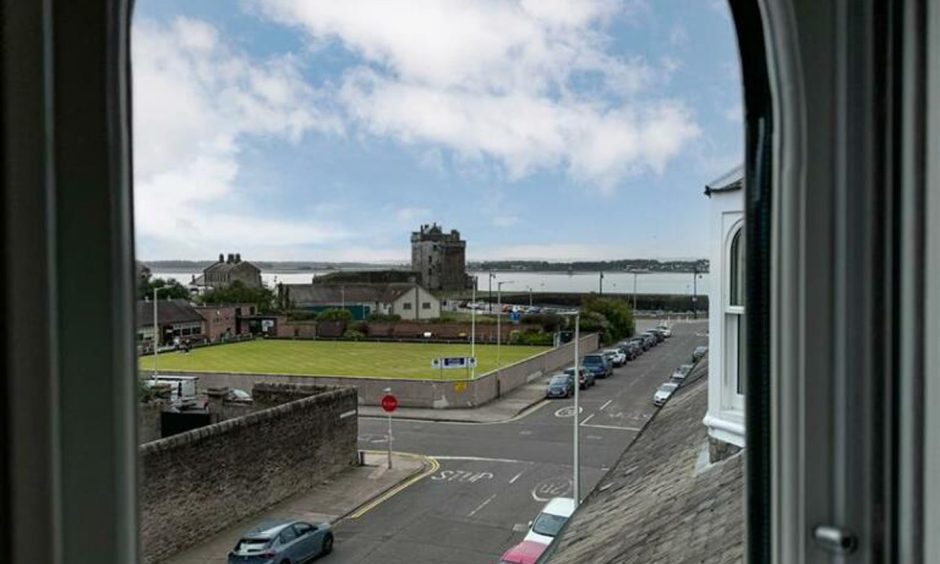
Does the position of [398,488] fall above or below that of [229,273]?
below

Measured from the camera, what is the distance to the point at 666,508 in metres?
2.36

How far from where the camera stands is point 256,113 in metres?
1.01

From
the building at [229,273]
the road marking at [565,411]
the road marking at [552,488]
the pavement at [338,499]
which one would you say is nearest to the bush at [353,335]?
the pavement at [338,499]

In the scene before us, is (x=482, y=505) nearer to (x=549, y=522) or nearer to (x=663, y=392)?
(x=549, y=522)

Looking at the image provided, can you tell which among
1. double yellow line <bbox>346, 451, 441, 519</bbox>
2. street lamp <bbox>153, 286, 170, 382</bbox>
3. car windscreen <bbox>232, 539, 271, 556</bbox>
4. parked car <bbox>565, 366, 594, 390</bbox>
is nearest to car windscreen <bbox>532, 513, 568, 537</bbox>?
double yellow line <bbox>346, 451, 441, 519</bbox>

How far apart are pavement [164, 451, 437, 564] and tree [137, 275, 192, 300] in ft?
2.94

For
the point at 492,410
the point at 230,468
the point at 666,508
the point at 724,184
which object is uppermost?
the point at 724,184

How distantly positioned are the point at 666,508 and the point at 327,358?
66.0 inches

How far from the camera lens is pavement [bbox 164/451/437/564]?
5.45 ft

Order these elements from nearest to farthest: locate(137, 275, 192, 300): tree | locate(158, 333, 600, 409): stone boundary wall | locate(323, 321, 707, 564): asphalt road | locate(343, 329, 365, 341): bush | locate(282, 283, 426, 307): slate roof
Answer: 1. locate(137, 275, 192, 300): tree
2. locate(282, 283, 426, 307): slate roof
3. locate(343, 329, 365, 341): bush
4. locate(323, 321, 707, 564): asphalt road
5. locate(158, 333, 600, 409): stone boundary wall

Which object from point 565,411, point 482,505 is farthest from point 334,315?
point 565,411

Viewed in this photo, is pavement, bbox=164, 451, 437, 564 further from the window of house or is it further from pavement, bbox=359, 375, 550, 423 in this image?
pavement, bbox=359, 375, 550, 423

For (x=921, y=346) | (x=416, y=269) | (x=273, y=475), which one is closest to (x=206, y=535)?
(x=273, y=475)

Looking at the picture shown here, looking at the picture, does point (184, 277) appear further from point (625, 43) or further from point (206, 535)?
point (206, 535)
